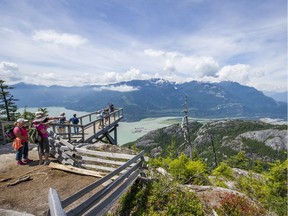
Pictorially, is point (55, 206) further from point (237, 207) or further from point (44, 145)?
point (44, 145)

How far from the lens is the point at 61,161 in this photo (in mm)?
11023

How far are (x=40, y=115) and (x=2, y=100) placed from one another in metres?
30.7

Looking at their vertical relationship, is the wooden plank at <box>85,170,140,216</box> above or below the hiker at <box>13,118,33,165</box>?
below

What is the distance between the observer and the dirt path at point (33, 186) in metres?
6.86

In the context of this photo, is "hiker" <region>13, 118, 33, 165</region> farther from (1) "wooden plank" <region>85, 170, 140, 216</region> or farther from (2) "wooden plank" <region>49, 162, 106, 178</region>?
(1) "wooden plank" <region>85, 170, 140, 216</region>

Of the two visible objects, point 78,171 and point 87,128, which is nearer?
point 78,171

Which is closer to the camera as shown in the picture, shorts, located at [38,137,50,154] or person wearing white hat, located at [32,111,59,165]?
person wearing white hat, located at [32,111,59,165]

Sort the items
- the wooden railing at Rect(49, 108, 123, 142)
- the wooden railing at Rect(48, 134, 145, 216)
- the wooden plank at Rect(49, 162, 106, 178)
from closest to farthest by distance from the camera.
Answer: the wooden railing at Rect(48, 134, 145, 216) < the wooden plank at Rect(49, 162, 106, 178) < the wooden railing at Rect(49, 108, 123, 142)

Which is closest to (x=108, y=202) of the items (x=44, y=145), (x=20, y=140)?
(x=44, y=145)

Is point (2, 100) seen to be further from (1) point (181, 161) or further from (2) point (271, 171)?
(2) point (271, 171)

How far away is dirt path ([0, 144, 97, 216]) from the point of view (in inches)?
270

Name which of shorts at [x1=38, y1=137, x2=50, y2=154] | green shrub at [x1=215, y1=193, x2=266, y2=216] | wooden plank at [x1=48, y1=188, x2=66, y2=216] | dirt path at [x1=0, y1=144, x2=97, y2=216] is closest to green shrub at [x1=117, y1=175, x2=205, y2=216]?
green shrub at [x1=215, y1=193, x2=266, y2=216]

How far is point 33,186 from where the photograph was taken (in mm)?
8320

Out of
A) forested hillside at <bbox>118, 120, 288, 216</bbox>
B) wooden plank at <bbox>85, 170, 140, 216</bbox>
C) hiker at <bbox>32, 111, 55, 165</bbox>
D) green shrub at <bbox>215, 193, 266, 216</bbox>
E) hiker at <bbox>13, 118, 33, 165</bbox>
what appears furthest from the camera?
hiker at <bbox>13, 118, 33, 165</bbox>
